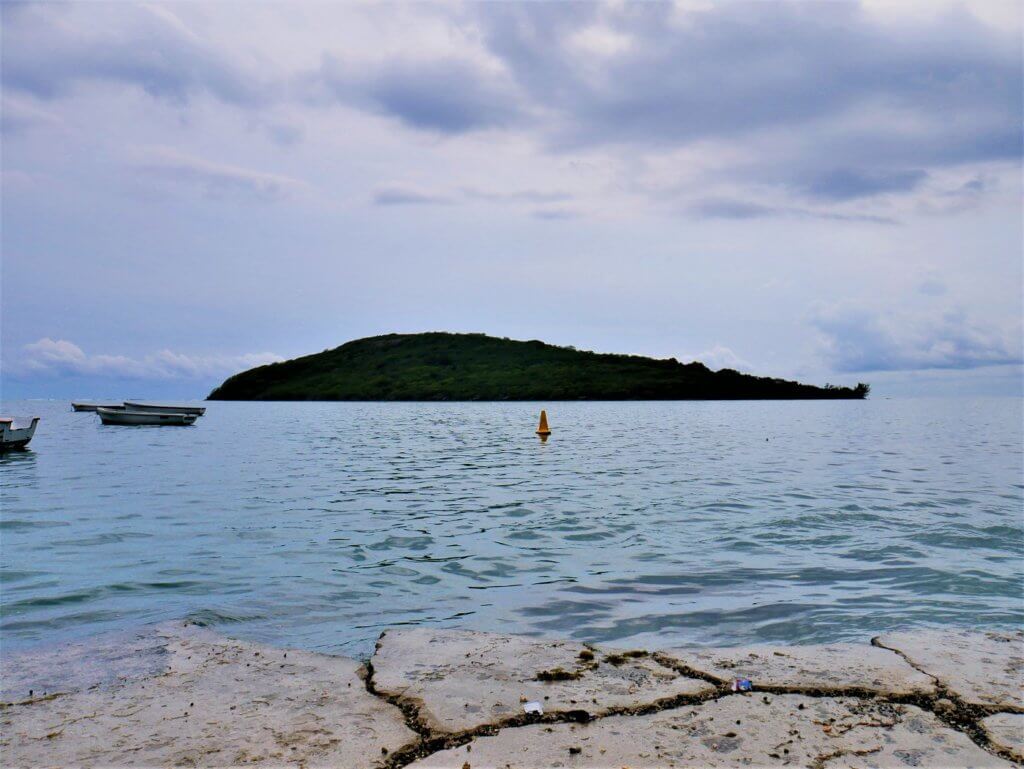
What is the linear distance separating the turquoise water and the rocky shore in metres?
1.34

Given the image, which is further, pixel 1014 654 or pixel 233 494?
pixel 233 494

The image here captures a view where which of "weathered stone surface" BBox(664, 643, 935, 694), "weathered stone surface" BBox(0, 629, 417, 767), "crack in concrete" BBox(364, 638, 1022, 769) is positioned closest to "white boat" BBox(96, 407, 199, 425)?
"weathered stone surface" BBox(0, 629, 417, 767)

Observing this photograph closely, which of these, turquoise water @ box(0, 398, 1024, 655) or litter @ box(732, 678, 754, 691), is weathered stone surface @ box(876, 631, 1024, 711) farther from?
litter @ box(732, 678, 754, 691)

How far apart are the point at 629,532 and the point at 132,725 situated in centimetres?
1114

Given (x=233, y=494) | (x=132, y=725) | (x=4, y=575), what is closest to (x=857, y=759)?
(x=132, y=725)

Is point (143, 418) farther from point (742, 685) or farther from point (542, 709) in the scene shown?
point (742, 685)

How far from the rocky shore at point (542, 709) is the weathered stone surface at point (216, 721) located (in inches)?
0.7

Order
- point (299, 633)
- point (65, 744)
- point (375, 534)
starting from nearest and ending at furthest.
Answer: point (65, 744)
point (299, 633)
point (375, 534)

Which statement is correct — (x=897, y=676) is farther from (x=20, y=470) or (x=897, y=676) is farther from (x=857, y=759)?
(x=20, y=470)

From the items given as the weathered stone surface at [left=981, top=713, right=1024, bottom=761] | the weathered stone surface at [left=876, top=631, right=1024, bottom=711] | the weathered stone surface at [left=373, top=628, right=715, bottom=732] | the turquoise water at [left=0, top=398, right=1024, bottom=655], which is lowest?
the turquoise water at [left=0, top=398, right=1024, bottom=655]

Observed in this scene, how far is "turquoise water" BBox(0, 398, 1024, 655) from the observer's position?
30.2 ft

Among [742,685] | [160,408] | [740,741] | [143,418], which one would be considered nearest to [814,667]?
[742,685]

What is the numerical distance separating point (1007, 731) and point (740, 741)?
205 centimetres

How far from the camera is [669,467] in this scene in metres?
29.0
